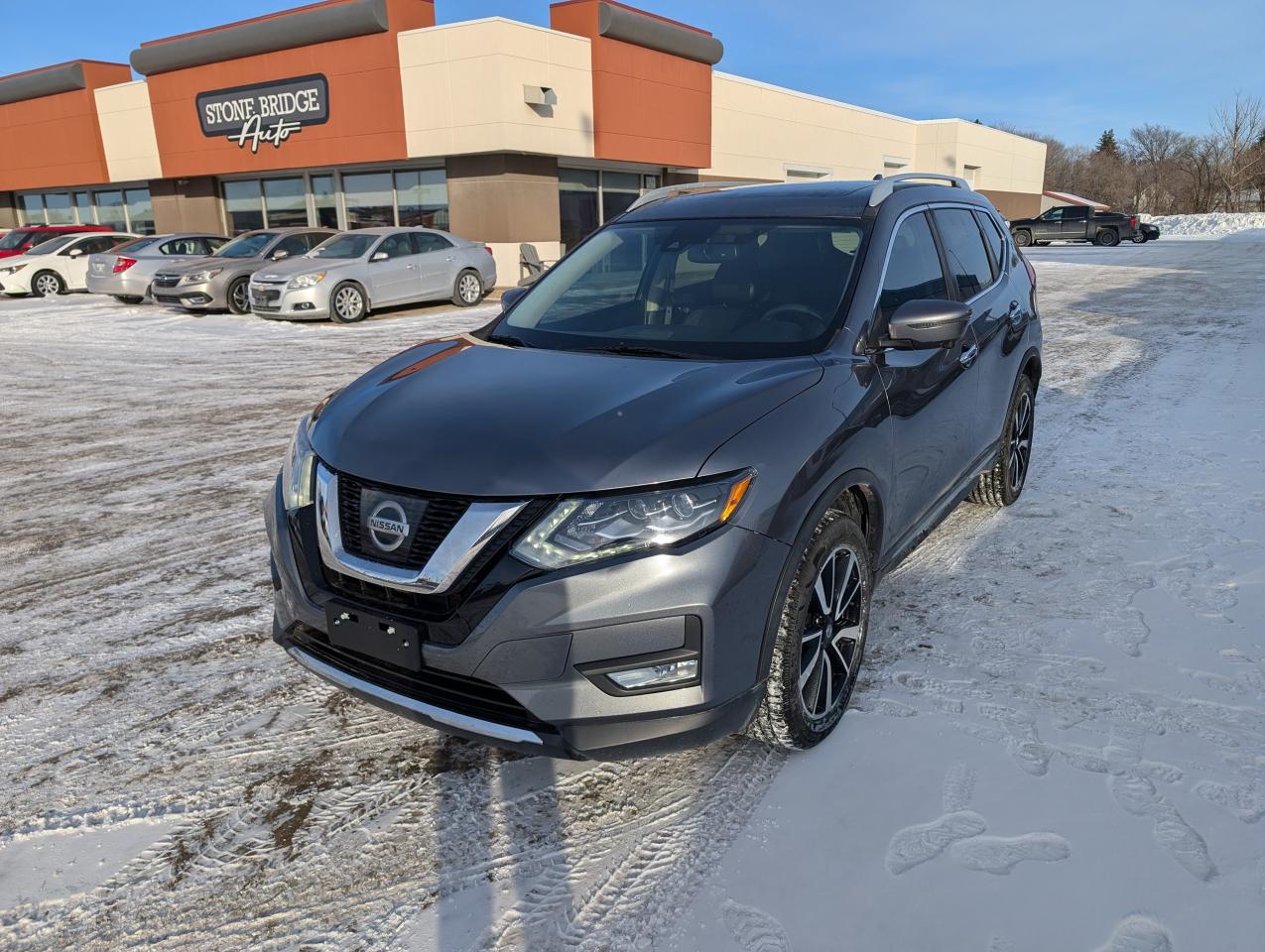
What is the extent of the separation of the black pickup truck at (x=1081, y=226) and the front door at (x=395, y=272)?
29062 millimetres

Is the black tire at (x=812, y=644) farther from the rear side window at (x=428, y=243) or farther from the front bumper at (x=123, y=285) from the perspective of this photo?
the front bumper at (x=123, y=285)

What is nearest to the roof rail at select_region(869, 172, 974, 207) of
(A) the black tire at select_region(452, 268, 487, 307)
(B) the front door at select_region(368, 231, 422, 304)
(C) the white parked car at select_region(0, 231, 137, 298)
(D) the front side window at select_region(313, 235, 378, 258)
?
(B) the front door at select_region(368, 231, 422, 304)

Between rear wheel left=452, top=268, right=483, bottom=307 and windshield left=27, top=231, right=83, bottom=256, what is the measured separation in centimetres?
1106

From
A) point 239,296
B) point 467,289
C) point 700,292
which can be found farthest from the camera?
point 467,289

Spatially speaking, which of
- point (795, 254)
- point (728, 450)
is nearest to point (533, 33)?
point (795, 254)

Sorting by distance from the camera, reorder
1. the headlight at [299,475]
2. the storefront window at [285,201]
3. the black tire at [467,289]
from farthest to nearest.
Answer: the storefront window at [285,201]
the black tire at [467,289]
the headlight at [299,475]

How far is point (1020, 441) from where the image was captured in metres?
5.40

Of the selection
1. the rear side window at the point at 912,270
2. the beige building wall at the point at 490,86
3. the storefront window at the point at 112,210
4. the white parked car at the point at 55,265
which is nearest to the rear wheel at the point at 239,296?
the white parked car at the point at 55,265

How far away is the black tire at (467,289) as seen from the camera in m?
17.2

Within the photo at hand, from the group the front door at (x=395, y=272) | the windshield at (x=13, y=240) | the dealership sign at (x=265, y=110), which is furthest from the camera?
the dealership sign at (x=265, y=110)

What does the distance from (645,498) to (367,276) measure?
14.3 meters

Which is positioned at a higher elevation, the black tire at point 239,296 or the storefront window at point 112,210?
the storefront window at point 112,210

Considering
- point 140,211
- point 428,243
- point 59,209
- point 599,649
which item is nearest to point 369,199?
point 428,243

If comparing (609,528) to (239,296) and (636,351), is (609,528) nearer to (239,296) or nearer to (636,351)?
(636,351)
